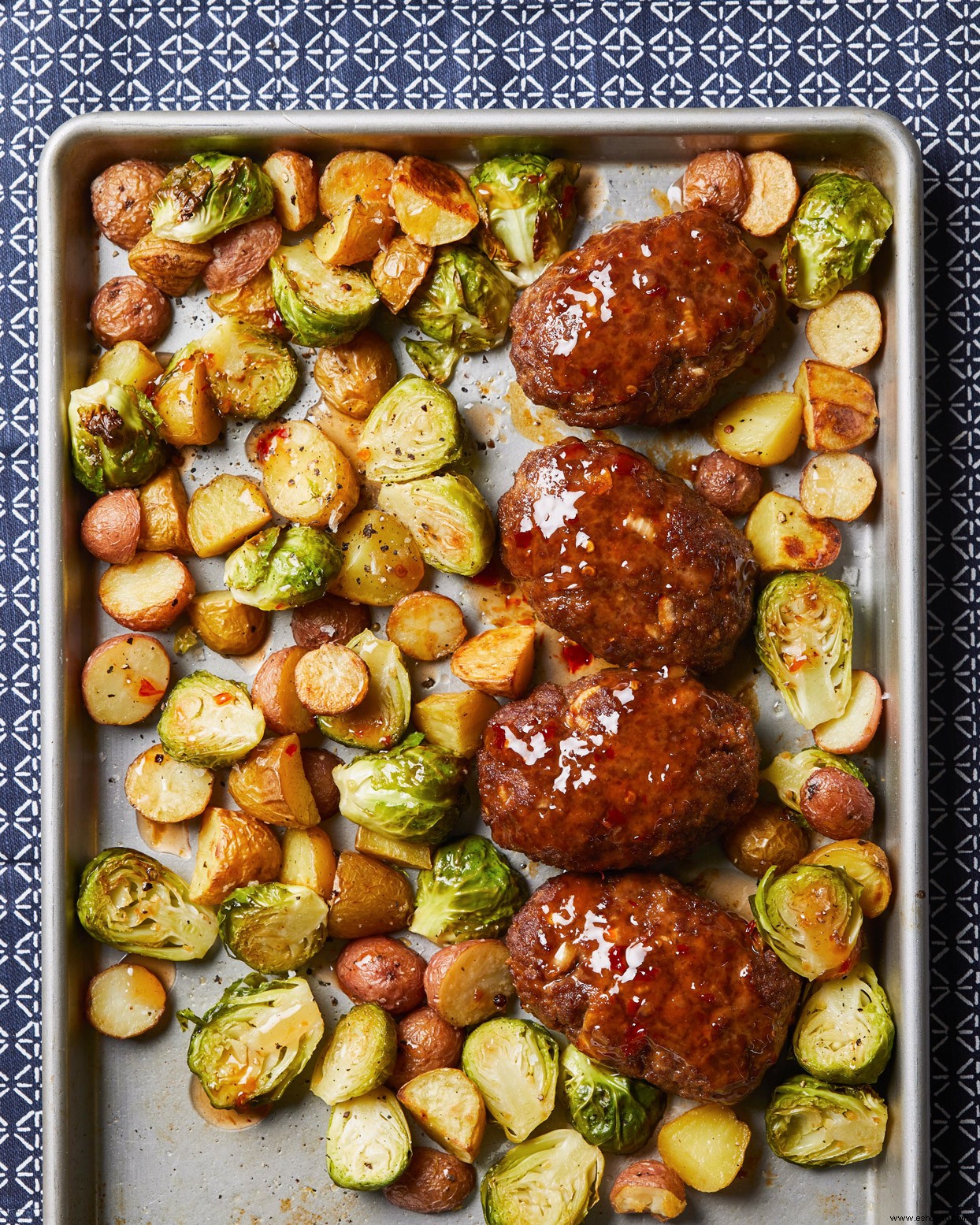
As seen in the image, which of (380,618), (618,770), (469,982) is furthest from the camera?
(380,618)

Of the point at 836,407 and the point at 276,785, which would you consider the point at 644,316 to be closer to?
the point at 836,407

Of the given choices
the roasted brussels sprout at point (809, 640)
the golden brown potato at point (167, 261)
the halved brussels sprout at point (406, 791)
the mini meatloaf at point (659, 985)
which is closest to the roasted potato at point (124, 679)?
the halved brussels sprout at point (406, 791)

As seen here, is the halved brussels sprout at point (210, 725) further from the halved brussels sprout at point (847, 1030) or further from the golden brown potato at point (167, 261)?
the halved brussels sprout at point (847, 1030)

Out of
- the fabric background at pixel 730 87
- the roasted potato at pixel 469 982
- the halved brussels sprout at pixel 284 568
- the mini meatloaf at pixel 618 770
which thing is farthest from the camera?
the fabric background at pixel 730 87

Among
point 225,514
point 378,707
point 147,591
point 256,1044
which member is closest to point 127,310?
point 225,514

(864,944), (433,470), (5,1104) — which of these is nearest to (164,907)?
(5,1104)

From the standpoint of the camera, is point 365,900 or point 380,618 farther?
point 380,618
